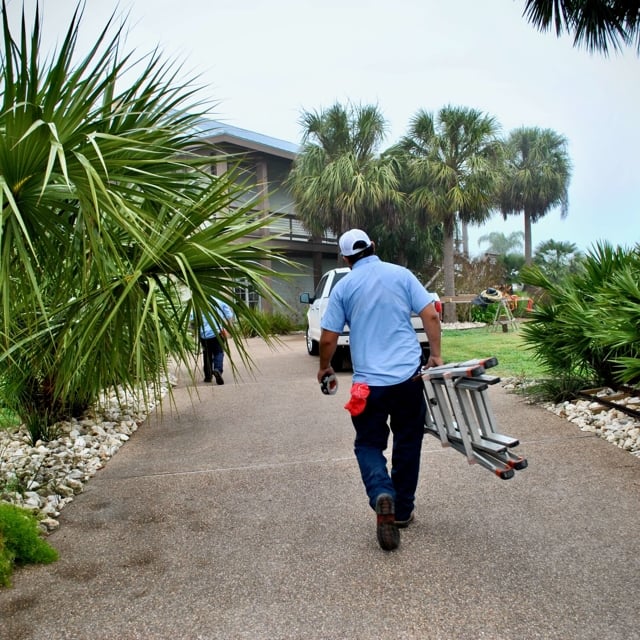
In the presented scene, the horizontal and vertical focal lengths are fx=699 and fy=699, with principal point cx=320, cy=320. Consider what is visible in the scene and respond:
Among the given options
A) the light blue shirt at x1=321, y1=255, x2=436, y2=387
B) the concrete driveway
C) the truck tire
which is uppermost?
the light blue shirt at x1=321, y1=255, x2=436, y2=387

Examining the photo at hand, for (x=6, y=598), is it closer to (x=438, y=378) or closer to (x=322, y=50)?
(x=438, y=378)

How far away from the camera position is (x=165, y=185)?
480 centimetres

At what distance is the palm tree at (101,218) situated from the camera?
3.78 metres

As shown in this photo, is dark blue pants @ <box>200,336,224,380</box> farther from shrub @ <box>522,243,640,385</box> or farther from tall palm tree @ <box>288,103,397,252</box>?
tall palm tree @ <box>288,103,397,252</box>

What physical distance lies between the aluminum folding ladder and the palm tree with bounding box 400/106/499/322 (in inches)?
824

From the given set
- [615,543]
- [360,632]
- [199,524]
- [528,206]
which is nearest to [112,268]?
[199,524]

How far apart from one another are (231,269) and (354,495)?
1.92 meters

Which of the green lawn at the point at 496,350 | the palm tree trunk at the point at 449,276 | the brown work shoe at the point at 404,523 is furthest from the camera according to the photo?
the palm tree trunk at the point at 449,276

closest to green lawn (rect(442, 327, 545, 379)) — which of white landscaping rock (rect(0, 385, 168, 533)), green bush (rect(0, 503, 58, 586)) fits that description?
white landscaping rock (rect(0, 385, 168, 533))

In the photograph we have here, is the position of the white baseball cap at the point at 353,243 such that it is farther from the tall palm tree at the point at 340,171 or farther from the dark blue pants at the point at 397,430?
the tall palm tree at the point at 340,171

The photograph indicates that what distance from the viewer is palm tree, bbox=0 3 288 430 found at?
12.4 feet

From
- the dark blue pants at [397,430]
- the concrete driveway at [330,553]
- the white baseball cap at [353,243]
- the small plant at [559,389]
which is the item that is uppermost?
the white baseball cap at [353,243]

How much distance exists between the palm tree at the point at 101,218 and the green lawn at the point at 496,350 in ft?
17.7

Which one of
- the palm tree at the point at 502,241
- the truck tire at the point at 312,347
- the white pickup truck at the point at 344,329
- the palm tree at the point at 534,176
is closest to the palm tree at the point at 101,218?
the white pickup truck at the point at 344,329
